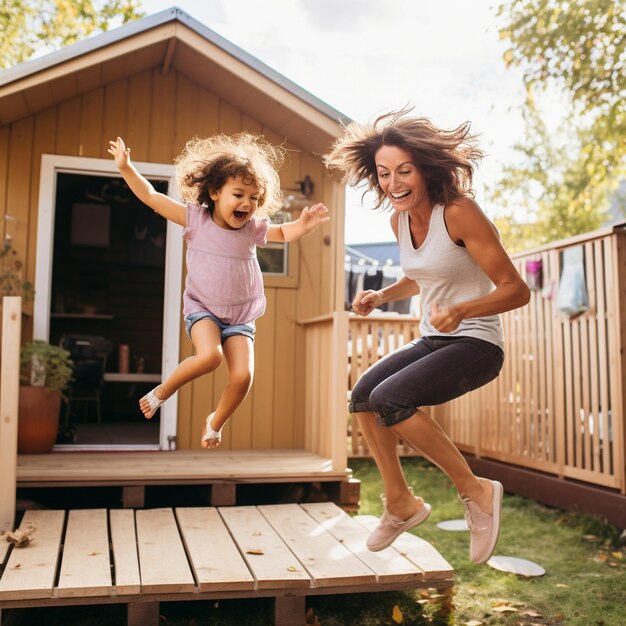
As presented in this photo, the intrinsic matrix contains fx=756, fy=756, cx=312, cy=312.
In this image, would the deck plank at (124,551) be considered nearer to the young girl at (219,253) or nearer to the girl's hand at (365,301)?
the young girl at (219,253)

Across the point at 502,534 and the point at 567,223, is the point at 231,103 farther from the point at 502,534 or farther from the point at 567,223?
the point at 567,223

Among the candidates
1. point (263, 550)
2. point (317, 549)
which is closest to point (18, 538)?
point (263, 550)

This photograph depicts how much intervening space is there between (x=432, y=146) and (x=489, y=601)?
286 cm

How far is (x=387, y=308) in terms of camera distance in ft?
33.2

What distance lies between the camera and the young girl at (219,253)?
2.58m

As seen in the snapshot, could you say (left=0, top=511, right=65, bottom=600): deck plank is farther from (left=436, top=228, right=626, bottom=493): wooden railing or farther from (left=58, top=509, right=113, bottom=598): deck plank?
(left=436, top=228, right=626, bottom=493): wooden railing

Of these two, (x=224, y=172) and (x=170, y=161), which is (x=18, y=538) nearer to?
(x=224, y=172)

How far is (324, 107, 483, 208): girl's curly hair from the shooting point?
257 centimetres

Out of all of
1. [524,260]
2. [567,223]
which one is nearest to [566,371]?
[524,260]

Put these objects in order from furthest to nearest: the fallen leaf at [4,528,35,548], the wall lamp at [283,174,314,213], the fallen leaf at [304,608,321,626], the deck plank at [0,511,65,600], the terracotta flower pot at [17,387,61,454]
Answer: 1. the wall lamp at [283,174,314,213]
2. the terracotta flower pot at [17,387,61,454]
3. the fallen leaf at [4,528,35,548]
4. the fallen leaf at [304,608,321,626]
5. the deck plank at [0,511,65,600]

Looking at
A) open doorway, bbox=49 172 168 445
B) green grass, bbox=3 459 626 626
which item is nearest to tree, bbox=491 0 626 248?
open doorway, bbox=49 172 168 445

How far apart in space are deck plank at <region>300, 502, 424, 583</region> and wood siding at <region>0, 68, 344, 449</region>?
1480 mm

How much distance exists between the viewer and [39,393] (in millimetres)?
5781

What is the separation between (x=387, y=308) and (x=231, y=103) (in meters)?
4.28
